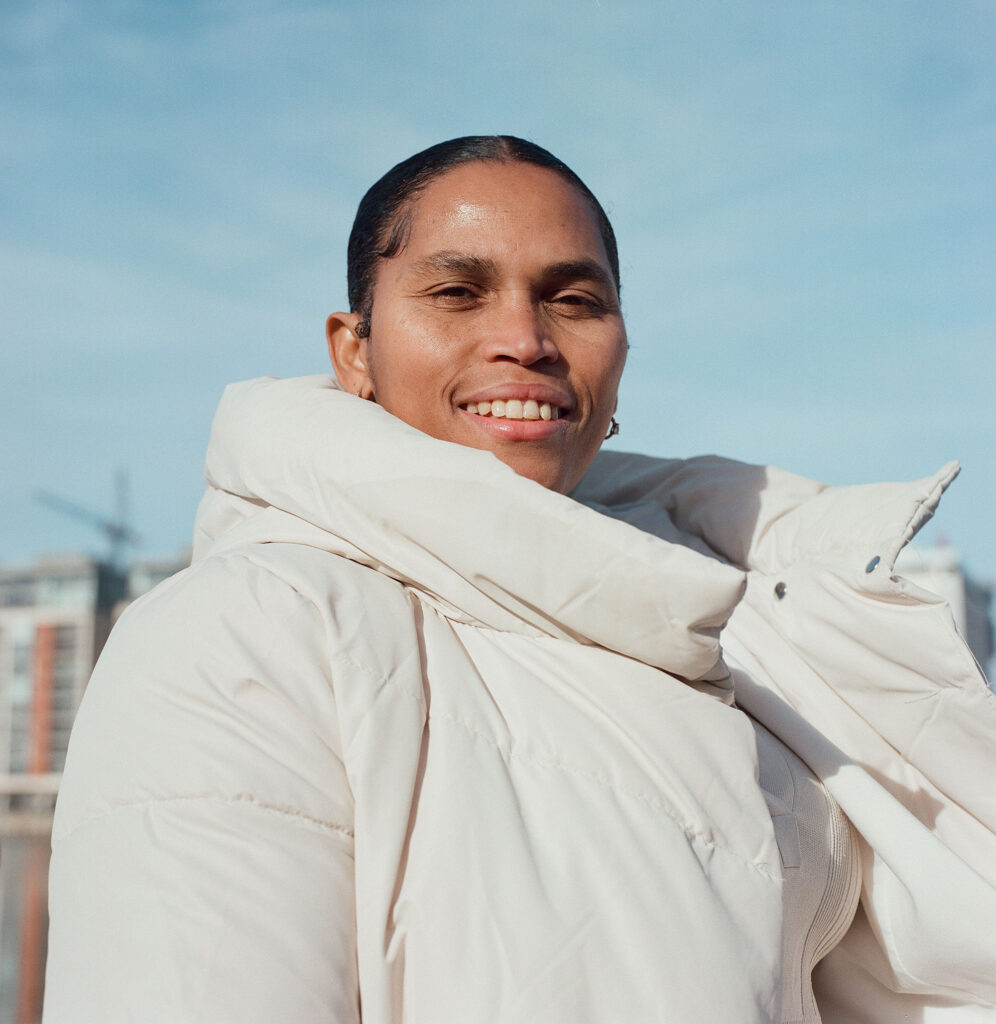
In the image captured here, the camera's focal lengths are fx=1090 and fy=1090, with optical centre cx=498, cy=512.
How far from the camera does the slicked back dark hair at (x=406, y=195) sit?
55.1 inches

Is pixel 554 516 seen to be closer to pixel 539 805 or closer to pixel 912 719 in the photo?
pixel 539 805

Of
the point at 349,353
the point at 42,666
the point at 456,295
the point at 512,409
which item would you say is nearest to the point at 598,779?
the point at 512,409

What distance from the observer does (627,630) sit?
1044mm

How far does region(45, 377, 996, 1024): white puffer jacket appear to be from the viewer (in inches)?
32.6

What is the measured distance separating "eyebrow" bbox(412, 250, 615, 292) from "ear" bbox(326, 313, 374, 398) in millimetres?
177

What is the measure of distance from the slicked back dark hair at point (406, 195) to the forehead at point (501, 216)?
2cm

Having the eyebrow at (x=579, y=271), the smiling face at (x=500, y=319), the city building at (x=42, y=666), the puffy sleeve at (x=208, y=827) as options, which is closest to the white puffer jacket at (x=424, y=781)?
the puffy sleeve at (x=208, y=827)

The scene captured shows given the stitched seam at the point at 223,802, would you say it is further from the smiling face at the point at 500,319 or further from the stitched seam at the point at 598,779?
the smiling face at the point at 500,319

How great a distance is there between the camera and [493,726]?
0.98 metres

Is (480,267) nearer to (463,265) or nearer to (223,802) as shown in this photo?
(463,265)

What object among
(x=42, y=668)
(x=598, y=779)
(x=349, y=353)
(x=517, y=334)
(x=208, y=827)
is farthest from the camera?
(x=42, y=668)

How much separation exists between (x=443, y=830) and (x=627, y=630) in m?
0.27

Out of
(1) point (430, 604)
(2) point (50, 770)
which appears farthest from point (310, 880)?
(2) point (50, 770)

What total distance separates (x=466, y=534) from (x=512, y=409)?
316 millimetres
